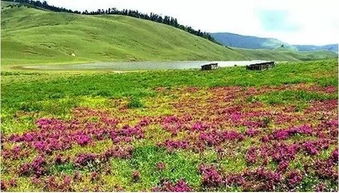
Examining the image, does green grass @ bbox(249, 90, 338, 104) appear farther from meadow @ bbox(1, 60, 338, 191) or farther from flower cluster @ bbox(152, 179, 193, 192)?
flower cluster @ bbox(152, 179, 193, 192)

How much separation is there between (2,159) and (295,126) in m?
11.5

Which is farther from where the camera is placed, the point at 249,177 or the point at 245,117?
the point at 245,117

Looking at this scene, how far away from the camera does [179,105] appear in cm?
3114

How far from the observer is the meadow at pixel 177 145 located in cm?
1368

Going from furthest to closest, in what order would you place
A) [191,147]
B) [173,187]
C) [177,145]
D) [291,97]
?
[291,97] → [177,145] → [191,147] → [173,187]

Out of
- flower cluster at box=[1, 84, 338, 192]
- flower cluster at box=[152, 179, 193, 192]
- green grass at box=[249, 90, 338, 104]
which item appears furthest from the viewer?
green grass at box=[249, 90, 338, 104]

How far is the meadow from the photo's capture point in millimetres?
13680

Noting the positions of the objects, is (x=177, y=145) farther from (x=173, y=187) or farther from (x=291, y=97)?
(x=291, y=97)

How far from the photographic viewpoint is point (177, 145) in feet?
59.2

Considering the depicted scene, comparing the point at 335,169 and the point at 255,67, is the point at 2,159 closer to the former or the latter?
the point at 335,169

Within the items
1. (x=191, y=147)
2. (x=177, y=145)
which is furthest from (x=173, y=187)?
(x=177, y=145)

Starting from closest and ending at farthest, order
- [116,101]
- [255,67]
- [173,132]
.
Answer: [173,132]
[116,101]
[255,67]

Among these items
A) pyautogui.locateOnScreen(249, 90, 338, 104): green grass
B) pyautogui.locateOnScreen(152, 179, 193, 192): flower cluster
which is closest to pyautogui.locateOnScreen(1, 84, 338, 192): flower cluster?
pyautogui.locateOnScreen(152, 179, 193, 192): flower cluster

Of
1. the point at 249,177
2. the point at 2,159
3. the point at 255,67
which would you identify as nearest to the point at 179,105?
the point at 2,159
